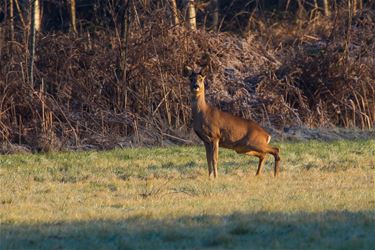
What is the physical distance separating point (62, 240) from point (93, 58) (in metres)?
14.1

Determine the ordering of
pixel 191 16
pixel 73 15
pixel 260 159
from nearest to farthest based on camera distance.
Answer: pixel 260 159 < pixel 191 16 < pixel 73 15

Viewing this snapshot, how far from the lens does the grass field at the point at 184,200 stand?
10.4 meters

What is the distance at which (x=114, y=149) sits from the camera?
21.5 m

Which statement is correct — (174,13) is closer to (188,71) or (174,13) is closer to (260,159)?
(188,71)

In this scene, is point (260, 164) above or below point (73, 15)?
below

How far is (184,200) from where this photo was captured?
532 inches

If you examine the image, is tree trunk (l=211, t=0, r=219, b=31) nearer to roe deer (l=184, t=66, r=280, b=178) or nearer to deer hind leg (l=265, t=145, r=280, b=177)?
roe deer (l=184, t=66, r=280, b=178)

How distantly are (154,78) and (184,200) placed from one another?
1065 cm

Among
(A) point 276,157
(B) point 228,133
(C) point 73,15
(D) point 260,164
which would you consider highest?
(C) point 73,15

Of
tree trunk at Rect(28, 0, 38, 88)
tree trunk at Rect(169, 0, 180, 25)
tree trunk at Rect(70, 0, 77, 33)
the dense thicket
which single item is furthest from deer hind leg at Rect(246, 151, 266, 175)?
tree trunk at Rect(70, 0, 77, 33)

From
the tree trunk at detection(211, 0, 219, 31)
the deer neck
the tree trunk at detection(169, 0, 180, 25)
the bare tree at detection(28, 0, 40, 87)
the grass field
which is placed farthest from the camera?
the tree trunk at detection(211, 0, 219, 31)

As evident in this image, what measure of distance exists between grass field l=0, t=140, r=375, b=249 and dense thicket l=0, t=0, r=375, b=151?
194 cm

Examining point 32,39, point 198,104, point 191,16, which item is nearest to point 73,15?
point 191,16

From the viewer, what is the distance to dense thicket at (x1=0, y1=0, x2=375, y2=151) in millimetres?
22344
